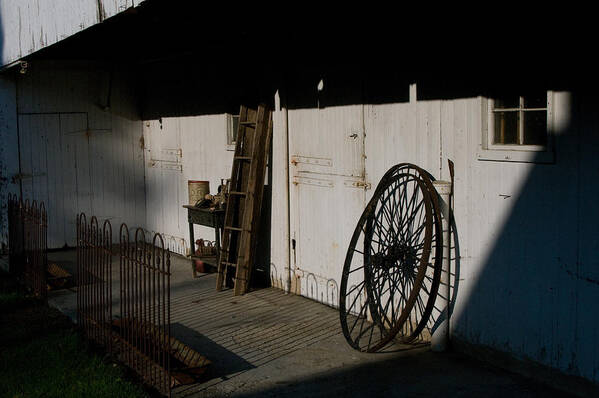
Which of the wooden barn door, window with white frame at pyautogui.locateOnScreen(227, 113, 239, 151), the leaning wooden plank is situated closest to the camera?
the wooden barn door

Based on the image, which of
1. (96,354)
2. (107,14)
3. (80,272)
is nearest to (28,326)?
(80,272)

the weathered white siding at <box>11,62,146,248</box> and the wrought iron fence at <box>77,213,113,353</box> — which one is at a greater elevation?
the weathered white siding at <box>11,62,146,248</box>

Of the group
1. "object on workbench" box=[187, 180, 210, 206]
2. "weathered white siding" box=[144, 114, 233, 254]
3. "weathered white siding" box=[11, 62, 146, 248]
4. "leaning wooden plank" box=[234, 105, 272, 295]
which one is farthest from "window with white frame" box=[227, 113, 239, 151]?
"weathered white siding" box=[11, 62, 146, 248]

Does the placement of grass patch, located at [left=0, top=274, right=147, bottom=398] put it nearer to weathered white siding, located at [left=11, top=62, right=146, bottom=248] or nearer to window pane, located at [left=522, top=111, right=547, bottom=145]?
window pane, located at [left=522, top=111, right=547, bottom=145]

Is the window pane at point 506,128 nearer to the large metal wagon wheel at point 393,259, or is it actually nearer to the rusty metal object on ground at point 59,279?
the large metal wagon wheel at point 393,259

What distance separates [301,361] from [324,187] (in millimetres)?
2556

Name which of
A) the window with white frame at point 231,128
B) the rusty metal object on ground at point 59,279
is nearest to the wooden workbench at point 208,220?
the window with white frame at point 231,128

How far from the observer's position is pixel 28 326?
29.0 ft

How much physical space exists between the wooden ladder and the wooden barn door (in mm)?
440

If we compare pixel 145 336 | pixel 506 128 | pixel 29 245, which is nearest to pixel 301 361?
pixel 145 336

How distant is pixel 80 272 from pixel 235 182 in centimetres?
258

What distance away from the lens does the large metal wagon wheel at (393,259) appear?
6.93 meters

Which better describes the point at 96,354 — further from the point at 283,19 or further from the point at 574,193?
the point at 574,193

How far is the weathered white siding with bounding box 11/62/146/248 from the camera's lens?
1329 cm
